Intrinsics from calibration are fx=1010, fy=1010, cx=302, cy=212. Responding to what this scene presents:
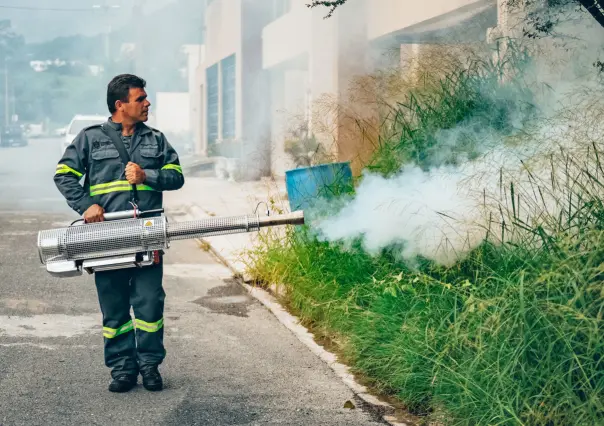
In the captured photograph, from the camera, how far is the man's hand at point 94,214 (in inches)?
205

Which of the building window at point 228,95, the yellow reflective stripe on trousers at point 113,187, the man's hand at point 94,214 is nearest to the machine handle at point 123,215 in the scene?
the man's hand at point 94,214

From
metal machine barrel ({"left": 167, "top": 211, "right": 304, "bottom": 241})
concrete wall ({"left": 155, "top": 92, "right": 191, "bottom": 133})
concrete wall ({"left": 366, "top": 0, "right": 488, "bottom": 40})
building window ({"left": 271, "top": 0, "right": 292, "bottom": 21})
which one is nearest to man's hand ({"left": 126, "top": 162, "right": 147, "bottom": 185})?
metal machine barrel ({"left": 167, "top": 211, "right": 304, "bottom": 241})

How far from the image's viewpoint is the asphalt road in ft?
16.3

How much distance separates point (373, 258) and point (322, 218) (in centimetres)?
79

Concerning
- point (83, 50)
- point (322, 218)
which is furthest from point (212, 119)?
point (322, 218)

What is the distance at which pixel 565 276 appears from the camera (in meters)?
4.43

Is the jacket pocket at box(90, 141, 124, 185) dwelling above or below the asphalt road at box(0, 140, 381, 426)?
above

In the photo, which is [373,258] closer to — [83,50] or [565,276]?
[565,276]

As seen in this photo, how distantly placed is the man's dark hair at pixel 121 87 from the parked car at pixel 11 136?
54425 mm

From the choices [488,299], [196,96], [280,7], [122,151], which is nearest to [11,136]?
[196,96]

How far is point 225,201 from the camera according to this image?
673 inches

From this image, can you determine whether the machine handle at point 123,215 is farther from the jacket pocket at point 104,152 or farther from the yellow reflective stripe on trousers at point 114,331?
the yellow reflective stripe on trousers at point 114,331

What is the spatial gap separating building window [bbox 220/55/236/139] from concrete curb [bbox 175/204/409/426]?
20.3 metres

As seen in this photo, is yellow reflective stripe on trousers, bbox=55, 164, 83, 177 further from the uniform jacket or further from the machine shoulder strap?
the machine shoulder strap
